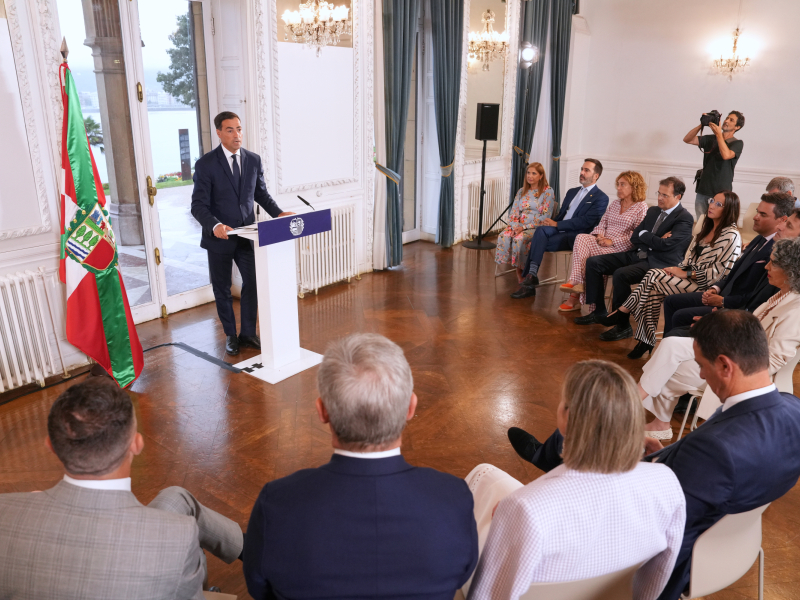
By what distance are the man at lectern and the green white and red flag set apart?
702 mm

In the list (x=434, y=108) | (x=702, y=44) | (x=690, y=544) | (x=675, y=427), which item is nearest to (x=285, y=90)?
(x=434, y=108)

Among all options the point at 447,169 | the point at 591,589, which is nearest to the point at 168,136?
the point at 447,169

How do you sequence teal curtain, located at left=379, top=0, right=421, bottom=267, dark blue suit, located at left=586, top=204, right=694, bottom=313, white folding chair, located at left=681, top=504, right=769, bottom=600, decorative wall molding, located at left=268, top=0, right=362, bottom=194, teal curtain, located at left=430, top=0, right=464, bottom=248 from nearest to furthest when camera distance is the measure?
white folding chair, located at left=681, top=504, right=769, bottom=600, dark blue suit, located at left=586, top=204, right=694, bottom=313, decorative wall molding, located at left=268, top=0, right=362, bottom=194, teal curtain, located at left=379, top=0, right=421, bottom=267, teal curtain, located at left=430, top=0, right=464, bottom=248

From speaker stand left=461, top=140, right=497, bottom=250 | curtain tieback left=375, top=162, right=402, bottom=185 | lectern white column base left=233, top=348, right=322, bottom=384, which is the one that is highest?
curtain tieback left=375, top=162, right=402, bottom=185

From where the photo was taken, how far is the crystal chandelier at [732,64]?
8.32 m

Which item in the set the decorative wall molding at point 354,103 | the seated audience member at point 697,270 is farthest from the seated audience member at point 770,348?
the decorative wall molding at point 354,103

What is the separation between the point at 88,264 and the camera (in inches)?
153

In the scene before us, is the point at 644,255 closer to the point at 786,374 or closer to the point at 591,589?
the point at 786,374

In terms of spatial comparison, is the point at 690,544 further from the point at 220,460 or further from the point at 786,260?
the point at 220,460

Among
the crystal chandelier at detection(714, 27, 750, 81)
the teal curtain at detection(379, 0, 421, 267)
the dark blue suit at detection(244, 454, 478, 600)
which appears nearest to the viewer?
the dark blue suit at detection(244, 454, 478, 600)

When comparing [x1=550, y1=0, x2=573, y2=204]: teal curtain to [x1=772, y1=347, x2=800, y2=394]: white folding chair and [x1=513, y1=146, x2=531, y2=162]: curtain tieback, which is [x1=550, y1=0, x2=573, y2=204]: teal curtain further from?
[x1=772, y1=347, x2=800, y2=394]: white folding chair

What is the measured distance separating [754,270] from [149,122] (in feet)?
14.9

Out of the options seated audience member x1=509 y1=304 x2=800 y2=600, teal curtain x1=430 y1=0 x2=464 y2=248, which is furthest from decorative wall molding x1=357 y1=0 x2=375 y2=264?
seated audience member x1=509 y1=304 x2=800 y2=600

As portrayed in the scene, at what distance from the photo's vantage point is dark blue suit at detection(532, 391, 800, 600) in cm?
186
